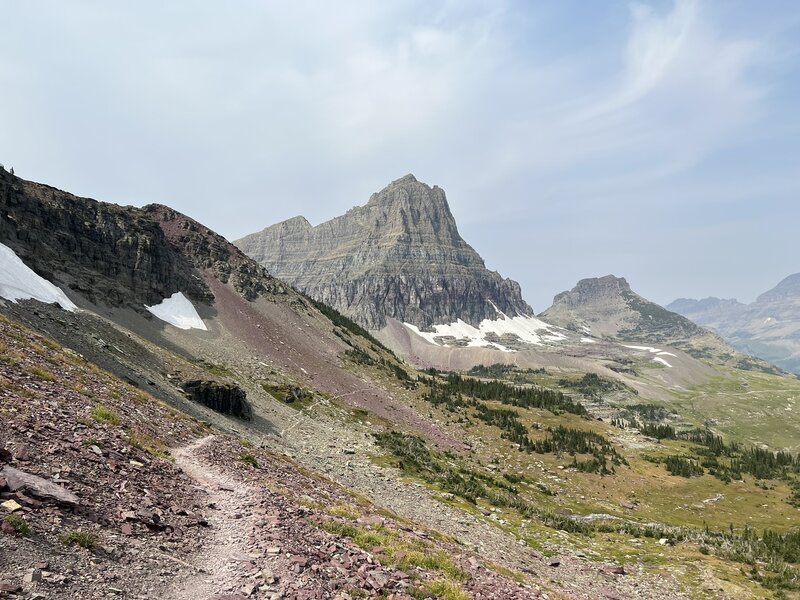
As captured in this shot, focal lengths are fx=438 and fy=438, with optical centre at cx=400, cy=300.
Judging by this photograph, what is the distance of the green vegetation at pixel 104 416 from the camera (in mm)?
20603

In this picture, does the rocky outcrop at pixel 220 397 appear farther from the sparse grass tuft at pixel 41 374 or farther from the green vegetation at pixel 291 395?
the sparse grass tuft at pixel 41 374

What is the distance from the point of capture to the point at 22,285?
183 feet

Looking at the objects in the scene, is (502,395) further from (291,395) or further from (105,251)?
(105,251)

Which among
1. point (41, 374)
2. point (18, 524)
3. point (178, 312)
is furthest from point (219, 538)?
point (178, 312)

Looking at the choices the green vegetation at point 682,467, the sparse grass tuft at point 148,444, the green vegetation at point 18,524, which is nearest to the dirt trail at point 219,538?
the sparse grass tuft at point 148,444

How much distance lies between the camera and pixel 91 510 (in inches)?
503

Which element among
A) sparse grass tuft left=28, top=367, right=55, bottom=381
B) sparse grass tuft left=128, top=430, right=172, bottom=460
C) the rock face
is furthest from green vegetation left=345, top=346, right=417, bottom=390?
sparse grass tuft left=28, top=367, right=55, bottom=381

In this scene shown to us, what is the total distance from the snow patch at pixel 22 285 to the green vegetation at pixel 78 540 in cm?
4862

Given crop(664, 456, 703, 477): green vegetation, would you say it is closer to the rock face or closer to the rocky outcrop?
the rocky outcrop

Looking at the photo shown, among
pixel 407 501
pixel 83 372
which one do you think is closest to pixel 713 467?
pixel 407 501

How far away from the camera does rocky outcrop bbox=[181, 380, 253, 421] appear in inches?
2116

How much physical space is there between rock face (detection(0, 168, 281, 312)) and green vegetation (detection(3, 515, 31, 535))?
73960 millimetres

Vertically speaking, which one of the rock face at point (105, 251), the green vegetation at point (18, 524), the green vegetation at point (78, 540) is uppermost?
the rock face at point (105, 251)

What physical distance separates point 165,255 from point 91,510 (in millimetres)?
109688
